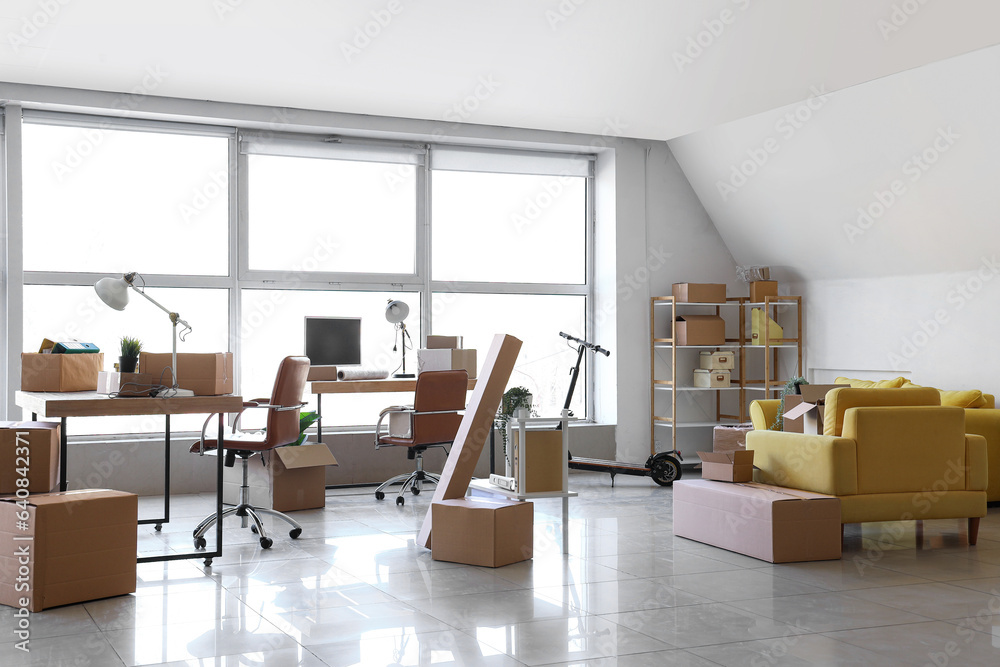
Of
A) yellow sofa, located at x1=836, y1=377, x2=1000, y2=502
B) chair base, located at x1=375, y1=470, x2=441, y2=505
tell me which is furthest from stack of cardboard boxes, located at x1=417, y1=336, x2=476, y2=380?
yellow sofa, located at x1=836, y1=377, x2=1000, y2=502

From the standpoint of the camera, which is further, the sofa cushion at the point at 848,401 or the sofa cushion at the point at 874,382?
the sofa cushion at the point at 874,382

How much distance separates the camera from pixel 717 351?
831 centimetres

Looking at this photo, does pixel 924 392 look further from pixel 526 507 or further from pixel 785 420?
pixel 526 507

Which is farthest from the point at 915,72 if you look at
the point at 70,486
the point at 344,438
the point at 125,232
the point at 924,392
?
the point at 70,486

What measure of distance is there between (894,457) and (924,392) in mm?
440

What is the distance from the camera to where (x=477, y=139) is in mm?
7801

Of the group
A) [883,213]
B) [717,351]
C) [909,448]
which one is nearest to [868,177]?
[883,213]

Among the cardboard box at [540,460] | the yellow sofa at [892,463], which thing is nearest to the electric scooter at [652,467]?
the yellow sofa at [892,463]

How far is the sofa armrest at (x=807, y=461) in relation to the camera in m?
4.67

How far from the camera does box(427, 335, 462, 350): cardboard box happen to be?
6.99 metres

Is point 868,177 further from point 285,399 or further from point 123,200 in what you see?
point 123,200

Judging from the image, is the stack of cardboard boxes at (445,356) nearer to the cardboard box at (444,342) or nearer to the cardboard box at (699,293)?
the cardboard box at (444,342)

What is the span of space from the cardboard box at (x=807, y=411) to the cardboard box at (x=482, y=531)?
1653mm

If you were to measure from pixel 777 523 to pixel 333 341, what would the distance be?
3718mm
